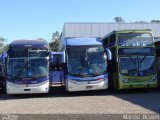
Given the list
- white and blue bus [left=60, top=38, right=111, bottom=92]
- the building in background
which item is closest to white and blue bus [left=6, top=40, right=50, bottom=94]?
A: white and blue bus [left=60, top=38, right=111, bottom=92]

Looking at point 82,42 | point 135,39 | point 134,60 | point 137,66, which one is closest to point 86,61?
point 82,42

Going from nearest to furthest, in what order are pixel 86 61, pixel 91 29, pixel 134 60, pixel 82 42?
pixel 86 61 < pixel 134 60 < pixel 82 42 < pixel 91 29

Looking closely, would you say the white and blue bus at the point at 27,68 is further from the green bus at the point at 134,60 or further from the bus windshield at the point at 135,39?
the bus windshield at the point at 135,39

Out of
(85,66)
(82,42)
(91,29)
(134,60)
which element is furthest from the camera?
(91,29)

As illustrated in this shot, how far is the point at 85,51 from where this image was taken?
869 inches

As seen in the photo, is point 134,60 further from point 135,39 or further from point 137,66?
point 135,39

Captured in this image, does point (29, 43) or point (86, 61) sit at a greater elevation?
point (29, 43)

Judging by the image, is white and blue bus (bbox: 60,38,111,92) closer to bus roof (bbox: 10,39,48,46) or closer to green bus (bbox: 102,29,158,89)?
green bus (bbox: 102,29,158,89)

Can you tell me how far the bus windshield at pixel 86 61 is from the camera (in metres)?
21.7

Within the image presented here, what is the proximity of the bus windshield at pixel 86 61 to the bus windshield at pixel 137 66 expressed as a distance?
1104mm

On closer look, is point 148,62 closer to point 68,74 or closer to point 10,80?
point 68,74

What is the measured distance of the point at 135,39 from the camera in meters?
22.5

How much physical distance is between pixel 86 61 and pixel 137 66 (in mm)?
2807

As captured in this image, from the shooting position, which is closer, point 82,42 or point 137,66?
point 137,66
